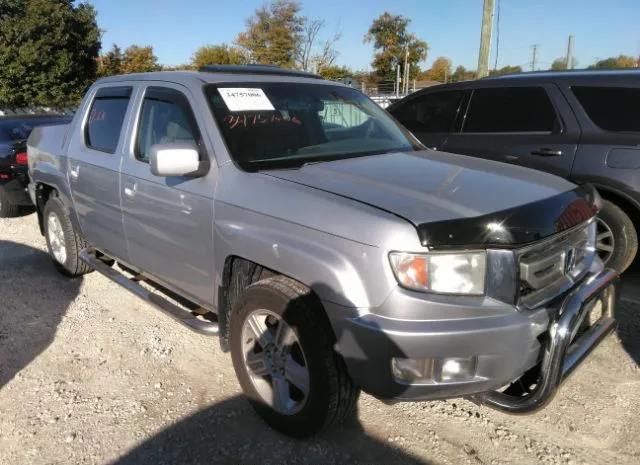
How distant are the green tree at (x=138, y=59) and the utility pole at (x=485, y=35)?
40036 millimetres

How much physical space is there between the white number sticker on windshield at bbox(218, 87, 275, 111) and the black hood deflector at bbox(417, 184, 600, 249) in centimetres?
158

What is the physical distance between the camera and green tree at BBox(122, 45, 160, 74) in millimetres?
46375

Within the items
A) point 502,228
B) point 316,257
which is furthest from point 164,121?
point 502,228

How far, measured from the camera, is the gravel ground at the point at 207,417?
8.82ft

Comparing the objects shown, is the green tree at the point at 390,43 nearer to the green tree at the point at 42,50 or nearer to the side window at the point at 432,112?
the green tree at the point at 42,50

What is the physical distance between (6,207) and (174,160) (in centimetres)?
647

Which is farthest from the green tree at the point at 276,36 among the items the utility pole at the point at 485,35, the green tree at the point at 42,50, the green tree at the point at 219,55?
the utility pole at the point at 485,35

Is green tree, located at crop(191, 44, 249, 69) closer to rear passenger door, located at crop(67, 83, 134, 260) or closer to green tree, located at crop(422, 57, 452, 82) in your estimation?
green tree, located at crop(422, 57, 452, 82)

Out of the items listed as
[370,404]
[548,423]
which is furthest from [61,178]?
[548,423]

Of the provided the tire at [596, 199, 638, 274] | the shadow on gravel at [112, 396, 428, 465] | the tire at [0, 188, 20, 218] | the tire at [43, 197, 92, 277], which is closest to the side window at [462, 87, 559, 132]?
the tire at [596, 199, 638, 274]

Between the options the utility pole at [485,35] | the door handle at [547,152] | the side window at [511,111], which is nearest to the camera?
the door handle at [547,152]

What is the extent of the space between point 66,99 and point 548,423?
30532mm

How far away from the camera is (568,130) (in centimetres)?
476

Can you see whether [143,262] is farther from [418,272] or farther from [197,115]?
[418,272]
